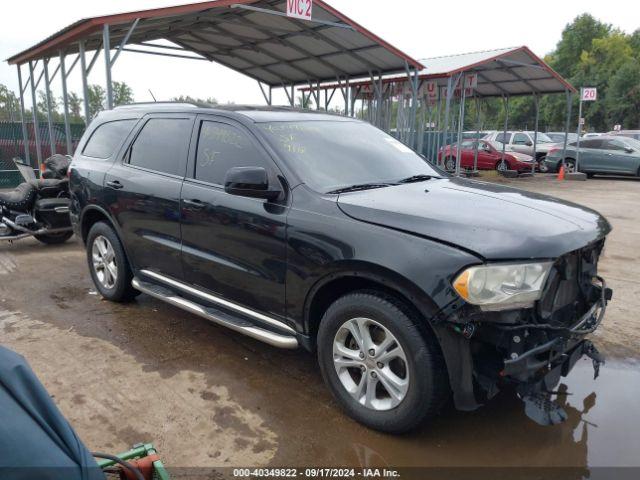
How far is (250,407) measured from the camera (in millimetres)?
3215

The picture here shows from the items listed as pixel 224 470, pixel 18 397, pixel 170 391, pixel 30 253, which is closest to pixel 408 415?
pixel 224 470

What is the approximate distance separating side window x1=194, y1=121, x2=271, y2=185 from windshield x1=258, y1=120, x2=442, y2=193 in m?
0.16

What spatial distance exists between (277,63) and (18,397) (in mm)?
14797

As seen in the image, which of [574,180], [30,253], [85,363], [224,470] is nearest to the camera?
[224,470]

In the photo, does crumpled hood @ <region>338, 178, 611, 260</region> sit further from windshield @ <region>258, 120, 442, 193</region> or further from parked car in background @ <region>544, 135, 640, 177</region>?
parked car in background @ <region>544, 135, 640, 177</region>

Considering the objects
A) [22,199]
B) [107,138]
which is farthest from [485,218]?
[22,199]

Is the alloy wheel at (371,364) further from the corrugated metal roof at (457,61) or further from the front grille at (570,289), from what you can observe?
the corrugated metal roof at (457,61)

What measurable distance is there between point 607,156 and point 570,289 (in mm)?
18709

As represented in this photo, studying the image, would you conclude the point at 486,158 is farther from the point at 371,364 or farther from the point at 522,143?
the point at 371,364

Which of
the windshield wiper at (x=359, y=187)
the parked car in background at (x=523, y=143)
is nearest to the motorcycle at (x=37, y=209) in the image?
the windshield wiper at (x=359, y=187)

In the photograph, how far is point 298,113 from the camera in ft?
13.6

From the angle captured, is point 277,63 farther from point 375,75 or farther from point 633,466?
point 633,466

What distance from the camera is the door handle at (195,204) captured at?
376 cm

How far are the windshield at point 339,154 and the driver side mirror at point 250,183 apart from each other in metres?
0.24
